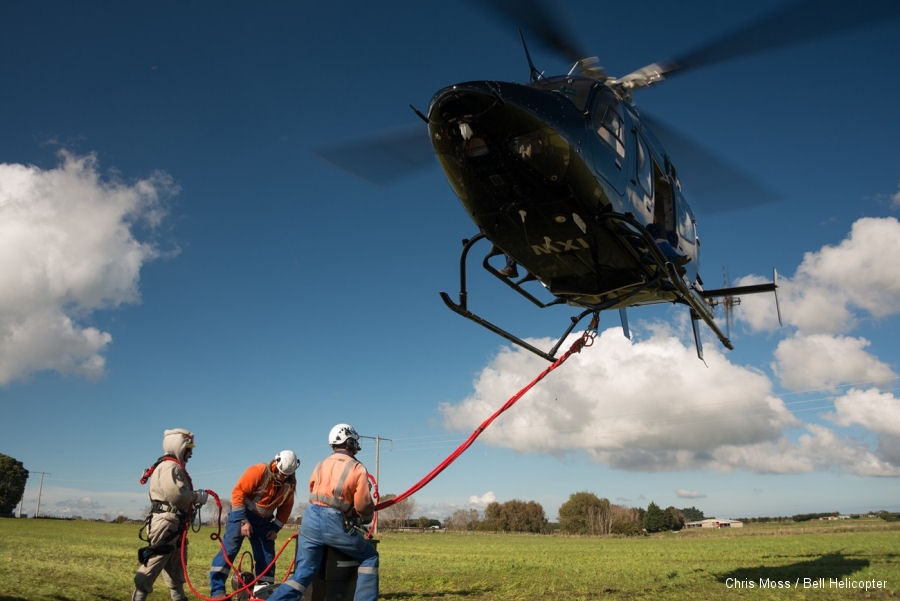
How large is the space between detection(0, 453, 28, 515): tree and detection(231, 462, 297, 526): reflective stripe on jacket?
9327cm

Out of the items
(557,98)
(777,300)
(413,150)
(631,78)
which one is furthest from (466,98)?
(777,300)

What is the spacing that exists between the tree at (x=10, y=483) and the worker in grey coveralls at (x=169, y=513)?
94029 millimetres

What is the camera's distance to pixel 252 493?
311 inches

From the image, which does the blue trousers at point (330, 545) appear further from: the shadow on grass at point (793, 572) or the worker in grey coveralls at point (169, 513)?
the shadow on grass at point (793, 572)

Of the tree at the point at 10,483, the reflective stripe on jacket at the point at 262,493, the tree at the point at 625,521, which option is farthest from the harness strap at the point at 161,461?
the tree at the point at 10,483

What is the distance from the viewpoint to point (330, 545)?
508 centimetres

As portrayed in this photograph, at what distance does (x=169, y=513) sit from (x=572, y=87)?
22.6ft

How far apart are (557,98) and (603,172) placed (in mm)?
940

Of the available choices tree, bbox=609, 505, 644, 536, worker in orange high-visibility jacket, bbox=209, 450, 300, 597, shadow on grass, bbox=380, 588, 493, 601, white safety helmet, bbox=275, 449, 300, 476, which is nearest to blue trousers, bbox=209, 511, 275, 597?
worker in orange high-visibility jacket, bbox=209, 450, 300, 597

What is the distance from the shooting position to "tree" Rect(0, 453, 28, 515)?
77.2 metres

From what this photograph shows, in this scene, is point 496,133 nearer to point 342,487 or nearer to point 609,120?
point 609,120

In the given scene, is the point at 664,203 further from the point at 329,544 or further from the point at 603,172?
the point at 329,544

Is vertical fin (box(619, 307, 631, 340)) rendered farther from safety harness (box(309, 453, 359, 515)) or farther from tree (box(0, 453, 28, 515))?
tree (box(0, 453, 28, 515))

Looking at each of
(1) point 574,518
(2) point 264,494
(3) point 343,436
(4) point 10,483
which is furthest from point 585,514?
(3) point 343,436
